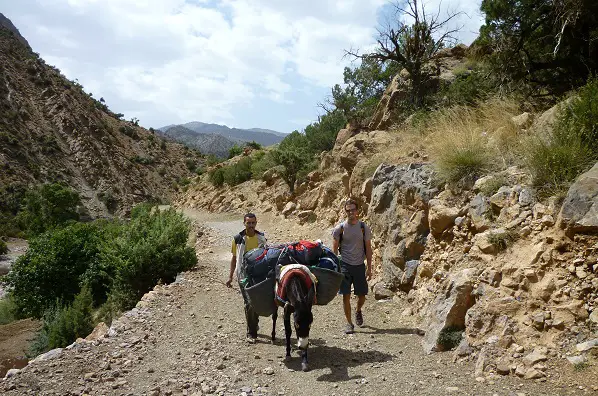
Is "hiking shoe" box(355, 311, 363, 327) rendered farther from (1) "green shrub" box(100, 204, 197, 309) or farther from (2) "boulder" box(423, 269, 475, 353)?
(1) "green shrub" box(100, 204, 197, 309)

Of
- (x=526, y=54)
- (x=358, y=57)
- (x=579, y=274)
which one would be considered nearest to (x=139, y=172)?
(x=358, y=57)

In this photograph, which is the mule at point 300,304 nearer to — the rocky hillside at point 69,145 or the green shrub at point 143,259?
the green shrub at point 143,259

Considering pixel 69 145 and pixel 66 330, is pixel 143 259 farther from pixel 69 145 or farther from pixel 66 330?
pixel 69 145

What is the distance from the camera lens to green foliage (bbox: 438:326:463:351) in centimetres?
523

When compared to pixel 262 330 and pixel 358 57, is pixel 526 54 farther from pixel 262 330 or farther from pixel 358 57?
pixel 262 330

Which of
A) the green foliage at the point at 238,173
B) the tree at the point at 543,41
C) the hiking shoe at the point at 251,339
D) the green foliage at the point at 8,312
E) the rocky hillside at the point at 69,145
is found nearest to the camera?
the hiking shoe at the point at 251,339

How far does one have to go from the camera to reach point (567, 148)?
5660 mm

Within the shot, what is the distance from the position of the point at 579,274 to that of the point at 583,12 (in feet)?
21.1

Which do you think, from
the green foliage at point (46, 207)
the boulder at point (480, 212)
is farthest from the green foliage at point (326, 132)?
the green foliage at point (46, 207)

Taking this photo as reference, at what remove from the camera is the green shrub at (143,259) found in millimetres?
11023

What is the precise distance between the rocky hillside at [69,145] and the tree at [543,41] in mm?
48447

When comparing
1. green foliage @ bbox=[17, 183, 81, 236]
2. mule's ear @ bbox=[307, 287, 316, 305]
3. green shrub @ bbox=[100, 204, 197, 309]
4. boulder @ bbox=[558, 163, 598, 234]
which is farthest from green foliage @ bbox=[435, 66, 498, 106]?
green foliage @ bbox=[17, 183, 81, 236]

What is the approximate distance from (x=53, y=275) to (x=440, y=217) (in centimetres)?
1349

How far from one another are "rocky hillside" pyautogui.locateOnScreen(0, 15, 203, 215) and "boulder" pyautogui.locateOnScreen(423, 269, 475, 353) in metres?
50.7
